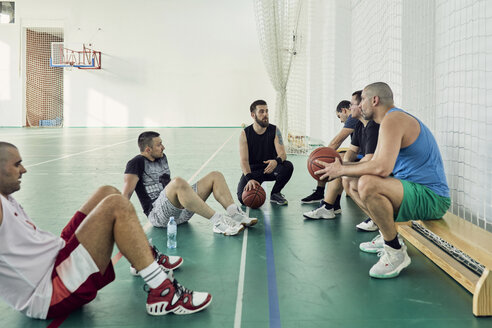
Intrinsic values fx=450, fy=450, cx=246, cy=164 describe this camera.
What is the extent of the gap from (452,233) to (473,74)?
1.60 meters

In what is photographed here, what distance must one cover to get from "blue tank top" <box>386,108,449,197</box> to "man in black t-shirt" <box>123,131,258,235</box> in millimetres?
1732

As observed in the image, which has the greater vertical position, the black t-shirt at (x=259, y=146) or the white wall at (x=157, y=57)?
the white wall at (x=157, y=57)

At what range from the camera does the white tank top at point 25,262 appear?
2.16 metres

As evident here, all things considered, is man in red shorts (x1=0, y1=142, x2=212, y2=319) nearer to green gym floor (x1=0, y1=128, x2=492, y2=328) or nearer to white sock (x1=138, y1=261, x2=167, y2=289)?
white sock (x1=138, y1=261, x2=167, y2=289)

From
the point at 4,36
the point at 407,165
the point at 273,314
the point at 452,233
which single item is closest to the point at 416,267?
the point at 452,233

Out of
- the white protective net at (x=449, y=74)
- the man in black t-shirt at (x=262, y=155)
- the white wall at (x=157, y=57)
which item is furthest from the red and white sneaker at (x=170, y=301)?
the white wall at (x=157, y=57)

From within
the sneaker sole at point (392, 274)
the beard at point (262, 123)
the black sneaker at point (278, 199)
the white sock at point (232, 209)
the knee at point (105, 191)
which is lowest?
the sneaker sole at point (392, 274)

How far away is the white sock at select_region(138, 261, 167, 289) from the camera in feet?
8.20


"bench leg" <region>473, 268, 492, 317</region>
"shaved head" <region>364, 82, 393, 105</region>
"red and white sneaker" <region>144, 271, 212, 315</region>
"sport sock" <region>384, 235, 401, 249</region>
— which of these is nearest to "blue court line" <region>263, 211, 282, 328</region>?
"red and white sneaker" <region>144, 271, 212, 315</region>

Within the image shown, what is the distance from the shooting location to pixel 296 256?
12.2ft

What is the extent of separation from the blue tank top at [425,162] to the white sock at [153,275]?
6.49 ft

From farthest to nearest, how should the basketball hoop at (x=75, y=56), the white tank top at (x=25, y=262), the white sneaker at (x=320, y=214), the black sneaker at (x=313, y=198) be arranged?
the basketball hoop at (x=75, y=56) → the black sneaker at (x=313, y=198) → the white sneaker at (x=320, y=214) → the white tank top at (x=25, y=262)

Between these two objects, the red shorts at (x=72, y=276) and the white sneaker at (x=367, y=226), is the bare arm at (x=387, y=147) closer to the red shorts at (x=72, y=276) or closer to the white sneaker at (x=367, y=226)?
the white sneaker at (x=367, y=226)

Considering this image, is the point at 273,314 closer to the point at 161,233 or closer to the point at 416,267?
the point at 416,267
